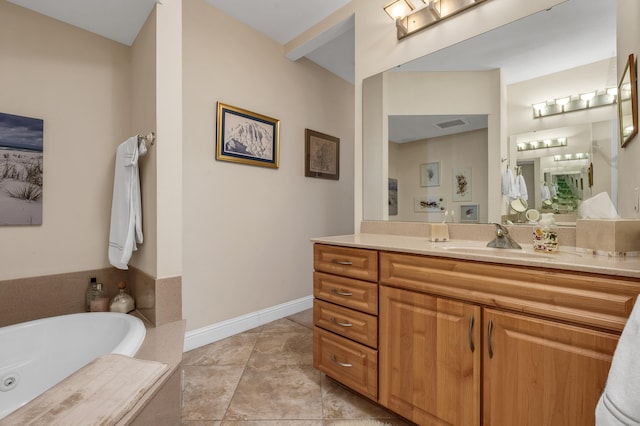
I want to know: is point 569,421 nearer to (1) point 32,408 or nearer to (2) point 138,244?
(1) point 32,408

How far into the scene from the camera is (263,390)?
66.2 inches

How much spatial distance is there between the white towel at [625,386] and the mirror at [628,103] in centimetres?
96

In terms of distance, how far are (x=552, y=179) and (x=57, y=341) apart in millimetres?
2835

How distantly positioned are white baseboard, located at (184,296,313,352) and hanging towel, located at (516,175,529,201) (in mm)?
2236

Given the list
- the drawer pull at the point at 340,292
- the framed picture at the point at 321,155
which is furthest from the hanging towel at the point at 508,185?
the framed picture at the point at 321,155

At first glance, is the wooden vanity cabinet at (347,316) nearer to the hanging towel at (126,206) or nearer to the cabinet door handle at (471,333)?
the cabinet door handle at (471,333)

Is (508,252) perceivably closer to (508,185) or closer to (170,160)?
(508,185)

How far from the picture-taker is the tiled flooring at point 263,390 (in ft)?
4.78

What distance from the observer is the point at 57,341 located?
1.51 m

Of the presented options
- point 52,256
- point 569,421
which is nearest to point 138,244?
point 52,256

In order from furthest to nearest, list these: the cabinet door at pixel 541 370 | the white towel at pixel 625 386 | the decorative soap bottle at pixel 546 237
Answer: the decorative soap bottle at pixel 546 237, the cabinet door at pixel 541 370, the white towel at pixel 625 386

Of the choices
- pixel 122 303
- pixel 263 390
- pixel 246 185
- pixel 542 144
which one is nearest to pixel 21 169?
pixel 122 303

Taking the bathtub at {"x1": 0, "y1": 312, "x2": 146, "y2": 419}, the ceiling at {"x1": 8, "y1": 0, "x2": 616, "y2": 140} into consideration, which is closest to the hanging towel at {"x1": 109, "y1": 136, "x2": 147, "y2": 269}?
the bathtub at {"x1": 0, "y1": 312, "x2": 146, "y2": 419}

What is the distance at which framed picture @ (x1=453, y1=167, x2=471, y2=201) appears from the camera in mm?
1763
